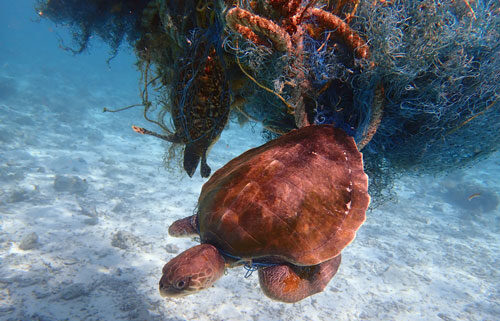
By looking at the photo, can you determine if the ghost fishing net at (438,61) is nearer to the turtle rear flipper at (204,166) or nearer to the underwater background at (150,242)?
the underwater background at (150,242)

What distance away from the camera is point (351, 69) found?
2.64 meters

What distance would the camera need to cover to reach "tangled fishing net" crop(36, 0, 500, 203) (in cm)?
231

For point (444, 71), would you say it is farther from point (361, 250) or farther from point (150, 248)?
point (361, 250)

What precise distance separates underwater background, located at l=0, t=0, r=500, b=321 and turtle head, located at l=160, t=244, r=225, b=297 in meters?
2.51

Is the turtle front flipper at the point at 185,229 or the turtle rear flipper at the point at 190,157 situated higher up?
the turtle rear flipper at the point at 190,157

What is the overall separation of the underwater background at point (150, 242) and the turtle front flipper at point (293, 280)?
6.85ft

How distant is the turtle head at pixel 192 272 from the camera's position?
94.4 inches

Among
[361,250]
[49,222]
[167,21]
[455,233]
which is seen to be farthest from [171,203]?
[455,233]

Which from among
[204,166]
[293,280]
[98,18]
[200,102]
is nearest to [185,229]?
[204,166]

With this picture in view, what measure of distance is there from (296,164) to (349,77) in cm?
114

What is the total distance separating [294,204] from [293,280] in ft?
2.66

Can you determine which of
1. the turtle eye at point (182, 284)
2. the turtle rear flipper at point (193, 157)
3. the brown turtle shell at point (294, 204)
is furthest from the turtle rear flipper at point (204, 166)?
the turtle eye at point (182, 284)

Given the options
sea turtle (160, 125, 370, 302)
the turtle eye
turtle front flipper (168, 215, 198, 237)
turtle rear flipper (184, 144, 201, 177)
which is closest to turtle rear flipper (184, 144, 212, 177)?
turtle rear flipper (184, 144, 201, 177)

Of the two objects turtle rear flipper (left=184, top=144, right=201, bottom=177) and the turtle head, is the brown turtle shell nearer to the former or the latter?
the turtle head
